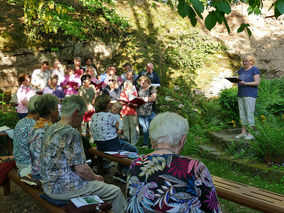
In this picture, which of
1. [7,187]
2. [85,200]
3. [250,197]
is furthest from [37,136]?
[250,197]

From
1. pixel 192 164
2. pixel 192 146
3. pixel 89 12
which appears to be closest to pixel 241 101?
pixel 192 146

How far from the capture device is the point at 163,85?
35.7 ft

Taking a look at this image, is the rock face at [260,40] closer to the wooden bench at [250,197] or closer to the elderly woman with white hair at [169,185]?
the wooden bench at [250,197]

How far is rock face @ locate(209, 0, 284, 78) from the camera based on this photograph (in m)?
13.5

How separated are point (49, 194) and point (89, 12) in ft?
36.3

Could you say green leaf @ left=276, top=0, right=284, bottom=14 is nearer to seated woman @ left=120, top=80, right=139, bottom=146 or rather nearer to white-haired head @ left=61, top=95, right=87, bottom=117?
white-haired head @ left=61, top=95, right=87, bottom=117

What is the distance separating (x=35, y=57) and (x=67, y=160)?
845 centimetres

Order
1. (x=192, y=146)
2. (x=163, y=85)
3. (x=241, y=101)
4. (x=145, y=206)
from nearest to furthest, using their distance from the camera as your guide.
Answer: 1. (x=145, y=206)
2. (x=241, y=101)
3. (x=192, y=146)
4. (x=163, y=85)

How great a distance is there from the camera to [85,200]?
280 cm

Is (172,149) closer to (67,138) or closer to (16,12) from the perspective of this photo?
(67,138)

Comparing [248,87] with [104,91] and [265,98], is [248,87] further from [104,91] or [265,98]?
[104,91]

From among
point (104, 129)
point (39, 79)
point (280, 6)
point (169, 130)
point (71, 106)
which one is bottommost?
point (104, 129)

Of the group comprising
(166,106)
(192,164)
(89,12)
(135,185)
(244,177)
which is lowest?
(244,177)

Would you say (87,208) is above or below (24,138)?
below
